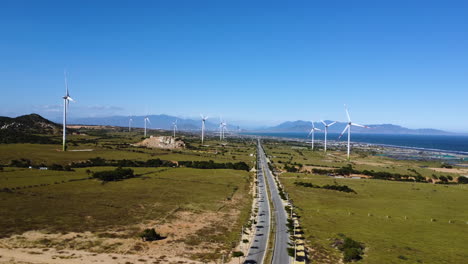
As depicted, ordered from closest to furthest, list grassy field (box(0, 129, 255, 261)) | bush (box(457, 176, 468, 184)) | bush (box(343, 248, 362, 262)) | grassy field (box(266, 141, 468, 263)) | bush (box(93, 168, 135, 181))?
bush (box(343, 248, 362, 262)) < grassy field (box(266, 141, 468, 263)) < grassy field (box(0, 129, 255, 261)) < bush (box(93, 168, 135, 181)) < bush (box(457, 176, 468, 184))

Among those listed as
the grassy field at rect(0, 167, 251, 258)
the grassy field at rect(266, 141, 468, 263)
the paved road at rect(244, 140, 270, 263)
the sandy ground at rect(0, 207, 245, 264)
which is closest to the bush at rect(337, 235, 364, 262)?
the grassy field at rect(266, 141, 468, 263)

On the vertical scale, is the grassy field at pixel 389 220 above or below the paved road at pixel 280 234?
below

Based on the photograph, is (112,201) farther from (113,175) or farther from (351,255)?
(351,255)

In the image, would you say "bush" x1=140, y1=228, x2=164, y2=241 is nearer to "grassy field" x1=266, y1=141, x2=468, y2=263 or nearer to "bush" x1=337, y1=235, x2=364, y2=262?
"grassy field" x1=266, y1=141, x2=468, y2=263

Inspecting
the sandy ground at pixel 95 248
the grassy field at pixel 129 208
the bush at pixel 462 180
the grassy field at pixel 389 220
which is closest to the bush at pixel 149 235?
the sandy ground at pixel 95 248

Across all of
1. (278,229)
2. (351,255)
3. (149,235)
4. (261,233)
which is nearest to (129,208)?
(149,235)

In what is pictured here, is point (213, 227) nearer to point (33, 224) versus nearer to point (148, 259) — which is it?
point (148, 259)

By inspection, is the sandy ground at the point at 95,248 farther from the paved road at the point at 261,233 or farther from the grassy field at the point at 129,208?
the paved road at the point at 261,233

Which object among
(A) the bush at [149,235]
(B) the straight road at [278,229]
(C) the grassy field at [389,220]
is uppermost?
(A) the bush at [149,235]
